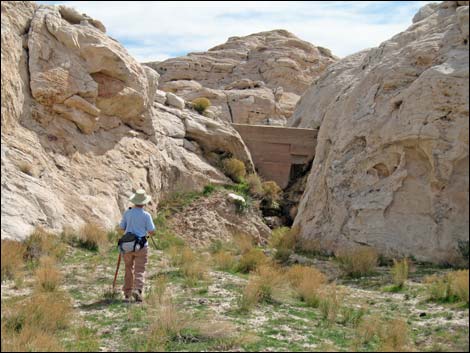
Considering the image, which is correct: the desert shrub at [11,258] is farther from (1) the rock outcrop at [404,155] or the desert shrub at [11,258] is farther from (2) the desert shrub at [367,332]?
(1) the rock outcrop at [404,155]

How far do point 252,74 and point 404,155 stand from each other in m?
34.8

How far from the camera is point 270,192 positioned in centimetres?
2166

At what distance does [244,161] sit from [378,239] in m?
9.32

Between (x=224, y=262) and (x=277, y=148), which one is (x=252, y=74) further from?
(x=224, y=262)

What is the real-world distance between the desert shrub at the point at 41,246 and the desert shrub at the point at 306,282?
443 centimetres

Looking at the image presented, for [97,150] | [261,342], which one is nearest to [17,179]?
[97,150]

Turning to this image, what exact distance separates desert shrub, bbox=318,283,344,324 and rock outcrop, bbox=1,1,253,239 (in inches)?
234

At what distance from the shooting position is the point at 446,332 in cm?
773

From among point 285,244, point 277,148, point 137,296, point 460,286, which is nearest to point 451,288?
point 460,286

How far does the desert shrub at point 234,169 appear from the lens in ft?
70.0

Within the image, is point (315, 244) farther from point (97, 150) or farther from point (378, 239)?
point (97, 150)

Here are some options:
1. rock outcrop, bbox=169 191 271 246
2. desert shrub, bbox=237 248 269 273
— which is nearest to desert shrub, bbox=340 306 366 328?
desert shrub, bbox=237 248 269 273

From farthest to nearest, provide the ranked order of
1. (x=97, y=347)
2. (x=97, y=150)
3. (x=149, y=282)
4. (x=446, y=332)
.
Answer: (x=97, y=150) < (x=149, y=282) < (x=446, y=332) < (x=97, y=347)

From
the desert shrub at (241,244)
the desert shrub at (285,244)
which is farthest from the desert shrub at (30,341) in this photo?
the desert shrub at (241,244)
